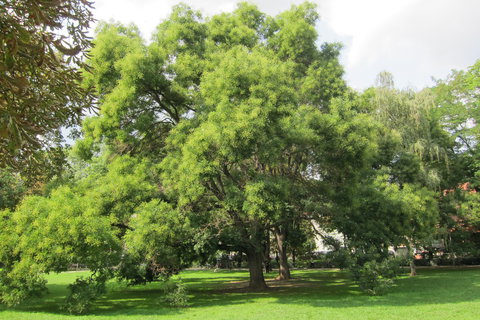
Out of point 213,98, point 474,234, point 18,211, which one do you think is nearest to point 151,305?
point 18,211

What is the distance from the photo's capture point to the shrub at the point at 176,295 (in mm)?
11977

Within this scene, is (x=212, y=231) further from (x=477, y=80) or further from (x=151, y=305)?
(x=477, y=80)

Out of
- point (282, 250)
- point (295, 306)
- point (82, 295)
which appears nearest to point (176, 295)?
point (82, 295)

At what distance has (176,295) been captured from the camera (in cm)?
1205

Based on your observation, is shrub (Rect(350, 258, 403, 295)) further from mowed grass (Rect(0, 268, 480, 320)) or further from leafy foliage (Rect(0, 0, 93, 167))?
leafy foliage (Rect(0, 0, 93, 167))

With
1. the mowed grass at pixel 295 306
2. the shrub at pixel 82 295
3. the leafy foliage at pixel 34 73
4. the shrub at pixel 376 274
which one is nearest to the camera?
the leafy foliage at pixel 34 73

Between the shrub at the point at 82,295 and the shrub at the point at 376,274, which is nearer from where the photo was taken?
the shrub at the point at 82,295

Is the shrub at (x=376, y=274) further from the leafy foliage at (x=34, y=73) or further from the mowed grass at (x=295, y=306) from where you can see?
the leafy foliage at (x=34, y=73)

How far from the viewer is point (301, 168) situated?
15359mm

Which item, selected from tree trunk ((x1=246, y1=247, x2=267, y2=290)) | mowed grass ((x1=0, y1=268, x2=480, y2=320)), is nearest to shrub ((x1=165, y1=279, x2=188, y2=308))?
mowed grass ((x1=0, y1=268, x2=480, y2=320))

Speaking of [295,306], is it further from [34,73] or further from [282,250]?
[34,73]

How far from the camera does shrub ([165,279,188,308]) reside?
11977mm

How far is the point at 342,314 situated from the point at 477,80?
19.0 metres

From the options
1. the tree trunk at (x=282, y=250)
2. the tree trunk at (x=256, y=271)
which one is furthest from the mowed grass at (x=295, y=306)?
the tree trunk at (x=282, y=250)
